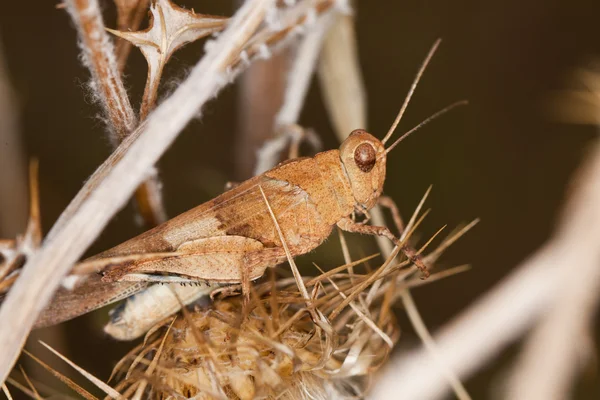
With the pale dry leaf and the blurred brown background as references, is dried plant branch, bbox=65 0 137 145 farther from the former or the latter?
the blurred brown background

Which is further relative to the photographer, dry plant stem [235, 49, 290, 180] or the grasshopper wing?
dry plant stem [235, 49, 290, 180]

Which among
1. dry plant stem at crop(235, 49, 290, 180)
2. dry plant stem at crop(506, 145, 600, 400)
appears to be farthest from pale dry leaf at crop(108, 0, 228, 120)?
dry plant stem at crop(506, 145, 600, 400)

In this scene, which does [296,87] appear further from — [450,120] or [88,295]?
[450,120]

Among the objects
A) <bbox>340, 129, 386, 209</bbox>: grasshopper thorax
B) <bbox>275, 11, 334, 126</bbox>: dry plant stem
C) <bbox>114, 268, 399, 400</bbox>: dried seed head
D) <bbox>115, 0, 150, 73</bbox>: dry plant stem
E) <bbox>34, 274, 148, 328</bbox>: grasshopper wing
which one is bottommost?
<bbox>114, 268, 399, 400</bbox>: dried seed head

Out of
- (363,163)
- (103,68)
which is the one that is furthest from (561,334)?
(103,68)

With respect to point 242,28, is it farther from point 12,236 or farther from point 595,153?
point 12,236

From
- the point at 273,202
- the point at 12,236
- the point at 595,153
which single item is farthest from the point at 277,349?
the point at 12,236

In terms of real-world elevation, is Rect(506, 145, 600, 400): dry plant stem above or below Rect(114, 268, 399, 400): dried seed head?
below
